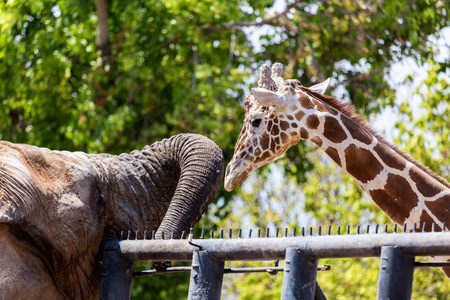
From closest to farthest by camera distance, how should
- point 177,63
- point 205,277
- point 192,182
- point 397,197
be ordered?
point 205,277 < point 192,182 < point 397,197 < point 177,63

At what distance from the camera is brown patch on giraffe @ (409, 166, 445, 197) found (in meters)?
5.58

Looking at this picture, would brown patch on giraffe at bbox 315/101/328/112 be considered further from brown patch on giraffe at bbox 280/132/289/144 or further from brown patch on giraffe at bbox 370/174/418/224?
brown patch on giraffe at bbox 370/174/418/224

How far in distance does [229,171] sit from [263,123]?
1.34 ft

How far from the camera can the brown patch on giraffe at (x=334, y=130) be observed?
5789mm

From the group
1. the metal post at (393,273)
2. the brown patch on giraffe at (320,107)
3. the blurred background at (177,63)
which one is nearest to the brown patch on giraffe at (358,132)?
the brown patch on giraffe at (320,107)

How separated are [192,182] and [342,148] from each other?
1235mm

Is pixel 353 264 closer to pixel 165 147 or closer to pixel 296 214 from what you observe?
pixel 296 214

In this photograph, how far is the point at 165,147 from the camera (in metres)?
5.43

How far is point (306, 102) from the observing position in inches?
229

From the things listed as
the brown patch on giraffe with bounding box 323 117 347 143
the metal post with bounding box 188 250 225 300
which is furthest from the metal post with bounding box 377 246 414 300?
the brown patch on giraffe with bounding box 323 117 347 143

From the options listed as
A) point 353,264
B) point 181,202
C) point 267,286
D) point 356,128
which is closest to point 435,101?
point 353,264

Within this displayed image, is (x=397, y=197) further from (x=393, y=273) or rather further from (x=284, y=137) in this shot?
(x=393, y=273)

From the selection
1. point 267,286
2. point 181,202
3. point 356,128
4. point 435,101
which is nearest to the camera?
point 181,202

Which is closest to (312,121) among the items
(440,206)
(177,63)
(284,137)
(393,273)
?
(284,137)
